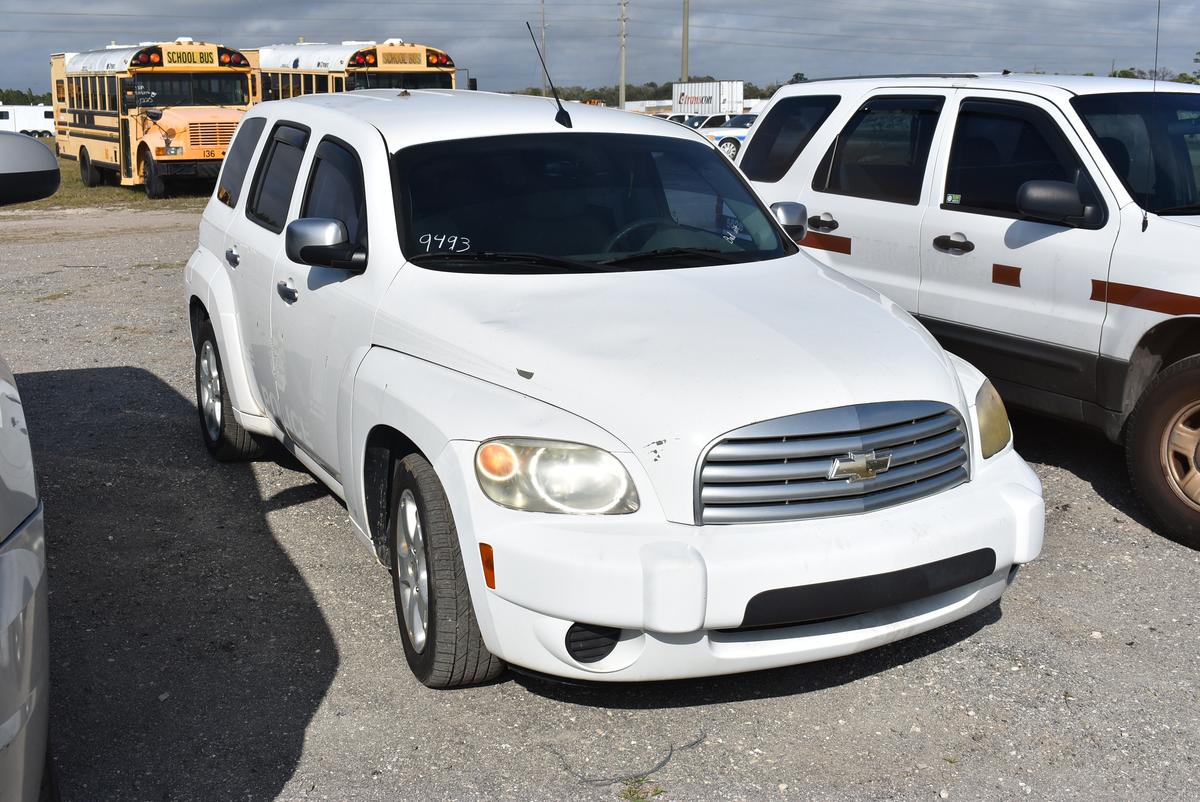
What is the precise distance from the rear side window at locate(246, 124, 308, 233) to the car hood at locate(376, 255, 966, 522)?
122 centimetres

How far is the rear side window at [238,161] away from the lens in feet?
19.1

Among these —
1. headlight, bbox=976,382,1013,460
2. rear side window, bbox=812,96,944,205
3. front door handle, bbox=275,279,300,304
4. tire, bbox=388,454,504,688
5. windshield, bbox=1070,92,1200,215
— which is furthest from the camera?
rear side window, bbox=812,96,944,205

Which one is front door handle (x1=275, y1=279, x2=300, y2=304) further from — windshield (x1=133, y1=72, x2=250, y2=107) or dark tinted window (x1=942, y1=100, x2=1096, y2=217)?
windshield (x1=133, y1=72, x2=250, y2=107)

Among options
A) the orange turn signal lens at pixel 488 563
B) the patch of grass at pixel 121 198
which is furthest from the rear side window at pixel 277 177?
the patch of grass at pixel 121 198

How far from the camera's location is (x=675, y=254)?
179 inches

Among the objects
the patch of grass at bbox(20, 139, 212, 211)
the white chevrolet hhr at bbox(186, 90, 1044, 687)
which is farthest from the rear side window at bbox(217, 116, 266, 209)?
the patch of grass at bbox(20, 139, 212, 211)

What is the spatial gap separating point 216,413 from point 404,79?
1886 centimetres

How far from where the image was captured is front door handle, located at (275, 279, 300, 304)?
4.79 m

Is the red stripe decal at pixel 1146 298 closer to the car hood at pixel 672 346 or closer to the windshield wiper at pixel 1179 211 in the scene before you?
the windshield wiper at pixel 1179 211

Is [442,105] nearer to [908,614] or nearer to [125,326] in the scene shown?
[908,614]

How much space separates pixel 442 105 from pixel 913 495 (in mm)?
2560

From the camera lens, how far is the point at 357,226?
4.57 meters

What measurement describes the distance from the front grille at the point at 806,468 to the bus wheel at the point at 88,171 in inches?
987

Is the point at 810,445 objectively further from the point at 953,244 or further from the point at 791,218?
the point at 953,244
